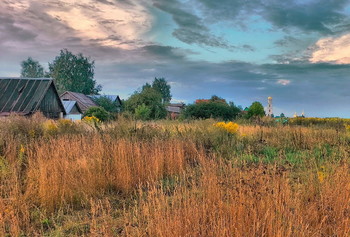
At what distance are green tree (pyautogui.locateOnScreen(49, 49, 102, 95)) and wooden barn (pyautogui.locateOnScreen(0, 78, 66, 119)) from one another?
94.4 ft

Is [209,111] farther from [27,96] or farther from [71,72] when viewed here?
[71,72]

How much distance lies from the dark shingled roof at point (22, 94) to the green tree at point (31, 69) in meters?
35.1

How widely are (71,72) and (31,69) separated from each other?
10522 mm

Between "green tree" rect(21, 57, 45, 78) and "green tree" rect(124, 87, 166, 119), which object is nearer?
"green tree" rect(124, 87, 166, 119)

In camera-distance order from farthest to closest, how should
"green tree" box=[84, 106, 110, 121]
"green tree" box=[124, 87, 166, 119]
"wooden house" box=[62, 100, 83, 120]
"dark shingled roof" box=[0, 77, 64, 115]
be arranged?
1. "wooden house" box=[62, 100, 83, 120]
2. "green tree" box=[124, 87, 166, 119]
3. "dark shingled roof" box=[0, 77, 64, 115]
4. "green tree" box=[84, 106, 110, 121]

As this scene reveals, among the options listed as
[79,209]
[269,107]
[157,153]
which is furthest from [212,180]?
[269,107]

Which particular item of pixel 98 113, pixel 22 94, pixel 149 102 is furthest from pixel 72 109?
pixel 98 113

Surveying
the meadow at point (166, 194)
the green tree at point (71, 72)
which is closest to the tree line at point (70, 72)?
the green tree at point (71, 72)

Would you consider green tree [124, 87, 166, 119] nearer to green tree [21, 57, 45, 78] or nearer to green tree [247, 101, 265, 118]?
green tree [247, 101, 265, 118]

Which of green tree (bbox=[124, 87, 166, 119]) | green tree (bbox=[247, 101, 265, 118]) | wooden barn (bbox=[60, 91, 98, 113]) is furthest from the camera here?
wooden barn (bbox=[60, 91, 98, 113])

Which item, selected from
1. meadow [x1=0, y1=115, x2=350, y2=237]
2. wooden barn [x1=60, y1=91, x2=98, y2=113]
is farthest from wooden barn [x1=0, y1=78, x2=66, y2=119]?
meadow [x1=0, y1=115, x2=350, y2=237]

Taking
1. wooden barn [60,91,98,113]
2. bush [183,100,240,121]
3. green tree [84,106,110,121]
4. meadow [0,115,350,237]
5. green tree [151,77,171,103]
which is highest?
green tree [151,77,171,103]

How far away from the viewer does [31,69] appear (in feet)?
203

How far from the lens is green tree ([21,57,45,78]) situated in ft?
203
